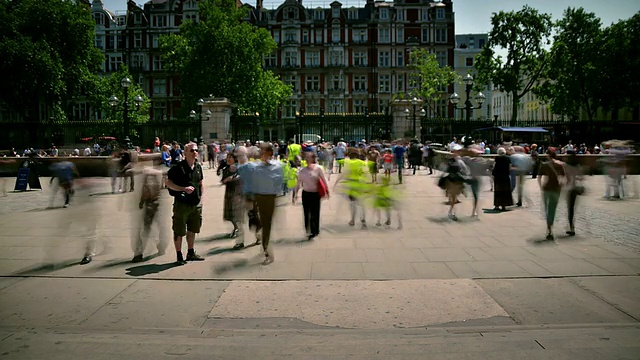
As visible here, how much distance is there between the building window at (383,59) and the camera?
7131cm

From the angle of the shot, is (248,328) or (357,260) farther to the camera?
(357,260)

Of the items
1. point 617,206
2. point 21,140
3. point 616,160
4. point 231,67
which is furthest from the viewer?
point 231,67

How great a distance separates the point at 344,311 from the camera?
21.0 feet

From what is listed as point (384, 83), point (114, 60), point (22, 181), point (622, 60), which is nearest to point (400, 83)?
point (384, 83)

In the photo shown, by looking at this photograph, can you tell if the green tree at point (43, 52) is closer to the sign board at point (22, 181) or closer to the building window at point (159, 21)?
the building window at point (159, 21)

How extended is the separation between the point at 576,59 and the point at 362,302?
173 feet

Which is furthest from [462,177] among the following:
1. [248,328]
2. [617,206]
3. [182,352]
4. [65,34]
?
[65,34]

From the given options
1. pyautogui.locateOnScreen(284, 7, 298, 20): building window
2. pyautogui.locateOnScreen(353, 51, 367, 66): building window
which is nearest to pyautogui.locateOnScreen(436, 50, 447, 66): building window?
pyautogui.locateOnScreen(353, 51, 367, 66): building window

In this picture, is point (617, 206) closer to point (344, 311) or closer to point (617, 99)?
point (344, 311)

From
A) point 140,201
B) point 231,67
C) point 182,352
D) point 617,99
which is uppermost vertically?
point 231,67

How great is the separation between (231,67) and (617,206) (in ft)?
149

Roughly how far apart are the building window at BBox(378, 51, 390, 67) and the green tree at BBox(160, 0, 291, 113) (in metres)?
18.8

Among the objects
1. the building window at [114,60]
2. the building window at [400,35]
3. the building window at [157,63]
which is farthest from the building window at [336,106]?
the building window at [114,60]

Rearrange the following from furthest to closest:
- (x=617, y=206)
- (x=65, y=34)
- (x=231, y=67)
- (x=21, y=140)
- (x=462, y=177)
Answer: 1. (x=231, y=67)
2. (x=65, y=34)
3. (x=21, y=140)
4. (x=617, y=206)
5. (x=462, y=177)
